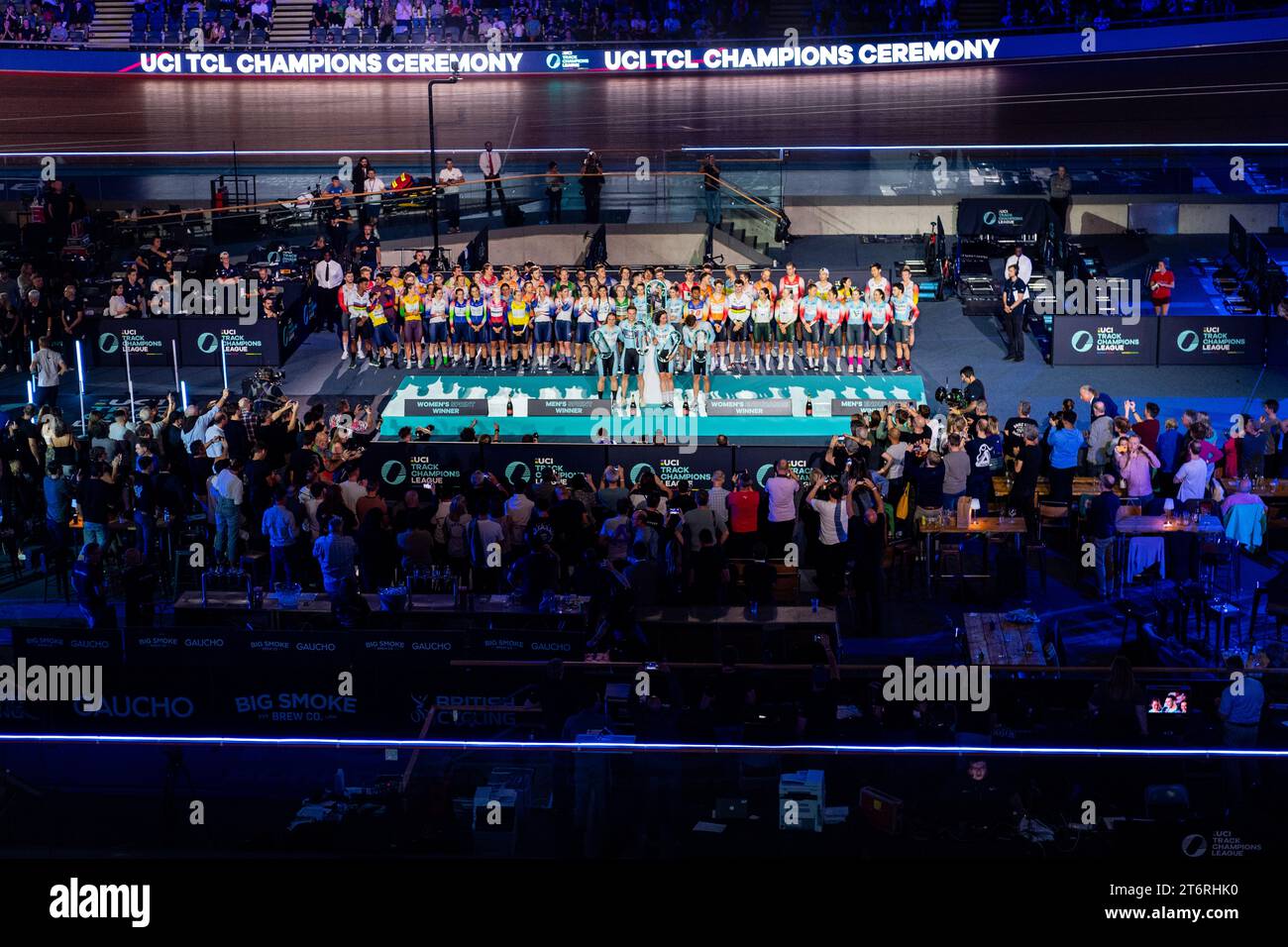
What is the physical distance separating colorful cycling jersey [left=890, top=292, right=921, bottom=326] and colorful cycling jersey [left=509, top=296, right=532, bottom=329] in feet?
19.9

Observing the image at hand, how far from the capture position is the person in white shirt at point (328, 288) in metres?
30.9

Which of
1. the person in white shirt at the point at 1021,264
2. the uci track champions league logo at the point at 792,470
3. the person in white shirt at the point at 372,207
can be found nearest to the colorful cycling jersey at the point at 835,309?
the person in white shirt at the point at 1021,264

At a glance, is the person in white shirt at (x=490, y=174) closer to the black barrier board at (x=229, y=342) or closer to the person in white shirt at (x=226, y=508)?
the black barrier board at (x=229, y=342)

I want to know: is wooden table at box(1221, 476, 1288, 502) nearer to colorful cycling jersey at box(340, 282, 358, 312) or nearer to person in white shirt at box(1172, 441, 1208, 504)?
person in white shirt at box(1172, 441, 1208, 504)

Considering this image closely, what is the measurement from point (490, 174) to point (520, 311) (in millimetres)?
6903

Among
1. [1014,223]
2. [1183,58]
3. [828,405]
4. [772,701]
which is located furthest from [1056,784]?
[1183,58]

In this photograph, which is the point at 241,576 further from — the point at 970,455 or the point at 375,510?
the point at 970,455

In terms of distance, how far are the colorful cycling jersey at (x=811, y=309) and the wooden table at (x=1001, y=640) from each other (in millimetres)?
11128

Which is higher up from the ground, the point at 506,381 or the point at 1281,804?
the point at 506,381

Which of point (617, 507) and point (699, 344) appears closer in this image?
point (617, 507)

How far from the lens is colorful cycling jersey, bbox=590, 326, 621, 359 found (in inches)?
1097

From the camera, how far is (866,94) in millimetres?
44594

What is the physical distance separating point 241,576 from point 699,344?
1076cm
